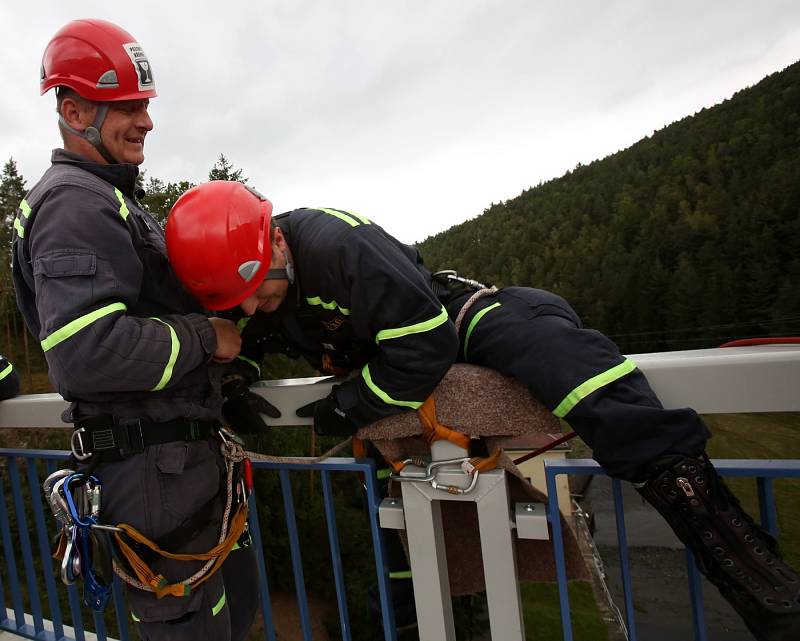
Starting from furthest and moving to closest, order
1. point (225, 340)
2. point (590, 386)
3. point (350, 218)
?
point (350, 218) < point (225, 340) < point (590, 386)

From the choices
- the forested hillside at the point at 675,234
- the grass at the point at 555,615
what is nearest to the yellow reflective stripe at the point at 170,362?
the grass at the point at 555,615

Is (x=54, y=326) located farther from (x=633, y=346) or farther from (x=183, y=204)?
(x=633, y=346)

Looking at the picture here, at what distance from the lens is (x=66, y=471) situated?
63.0 inches

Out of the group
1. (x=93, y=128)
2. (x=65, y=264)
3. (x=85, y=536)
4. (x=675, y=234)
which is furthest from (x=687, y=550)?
(x=675, y=234)

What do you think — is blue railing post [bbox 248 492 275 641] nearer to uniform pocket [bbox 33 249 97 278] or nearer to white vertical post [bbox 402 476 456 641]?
white vertical post [bbox 402 476 456 641]

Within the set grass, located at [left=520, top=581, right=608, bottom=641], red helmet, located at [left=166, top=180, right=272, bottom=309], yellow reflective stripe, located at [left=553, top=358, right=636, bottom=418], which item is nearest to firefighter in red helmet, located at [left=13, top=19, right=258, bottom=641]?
red helmet, located at [left=166, top=180, right=272, bottom=309]

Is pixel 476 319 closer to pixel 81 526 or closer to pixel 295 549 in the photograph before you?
pixel 295 549

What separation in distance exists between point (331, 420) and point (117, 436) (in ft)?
2.07

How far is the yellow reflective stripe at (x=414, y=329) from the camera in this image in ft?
5.13

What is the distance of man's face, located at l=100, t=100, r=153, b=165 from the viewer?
5.46 ft

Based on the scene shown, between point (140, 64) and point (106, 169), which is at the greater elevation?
point (140, 64)

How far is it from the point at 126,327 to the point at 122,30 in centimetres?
103

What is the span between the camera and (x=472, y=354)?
176 centimetres

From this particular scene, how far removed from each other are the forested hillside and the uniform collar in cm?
4570
